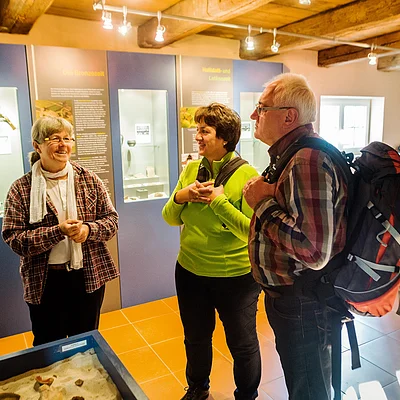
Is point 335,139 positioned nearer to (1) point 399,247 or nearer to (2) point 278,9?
(2) point 278,9

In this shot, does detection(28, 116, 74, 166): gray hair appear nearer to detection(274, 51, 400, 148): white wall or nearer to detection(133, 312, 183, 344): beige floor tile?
detection(133, 312, 183, 344): beige floor tile

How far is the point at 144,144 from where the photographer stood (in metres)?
3.95

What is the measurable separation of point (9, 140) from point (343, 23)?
9.99ft

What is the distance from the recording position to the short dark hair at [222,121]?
6.79ft

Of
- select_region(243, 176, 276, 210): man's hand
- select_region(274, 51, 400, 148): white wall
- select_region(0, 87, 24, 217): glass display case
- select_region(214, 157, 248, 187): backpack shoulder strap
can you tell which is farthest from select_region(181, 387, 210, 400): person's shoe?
select_region(274, 51, 400, 148): white wall

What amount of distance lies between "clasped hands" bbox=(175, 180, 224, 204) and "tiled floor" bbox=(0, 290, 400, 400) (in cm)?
129

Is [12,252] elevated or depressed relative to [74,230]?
depressed

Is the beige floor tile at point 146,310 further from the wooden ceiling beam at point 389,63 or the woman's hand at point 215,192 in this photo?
the wooden ceiling beam at point 389,63

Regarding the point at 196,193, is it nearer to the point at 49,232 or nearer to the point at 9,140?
the point at 49,232

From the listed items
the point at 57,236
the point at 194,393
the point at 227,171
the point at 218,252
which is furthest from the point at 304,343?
the point at 57,236

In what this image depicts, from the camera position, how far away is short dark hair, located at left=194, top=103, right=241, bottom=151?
6.79ft

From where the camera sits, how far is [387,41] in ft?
15.2

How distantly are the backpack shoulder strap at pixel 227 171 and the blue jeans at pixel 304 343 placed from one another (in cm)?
65

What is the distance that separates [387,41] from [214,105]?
3515 mm
